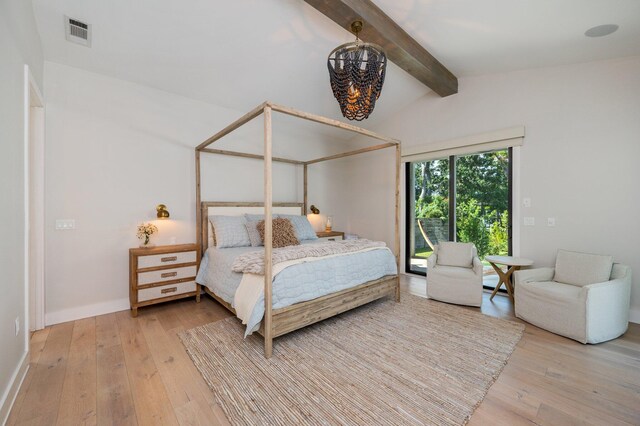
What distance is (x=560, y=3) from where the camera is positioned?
2.31m

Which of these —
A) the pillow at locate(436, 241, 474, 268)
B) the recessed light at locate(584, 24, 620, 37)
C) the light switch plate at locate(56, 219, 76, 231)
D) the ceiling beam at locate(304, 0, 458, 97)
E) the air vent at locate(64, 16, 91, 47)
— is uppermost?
the ceiling beam at locate(304, 0, 458, 97)

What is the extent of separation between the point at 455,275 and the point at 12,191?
4.08 meters

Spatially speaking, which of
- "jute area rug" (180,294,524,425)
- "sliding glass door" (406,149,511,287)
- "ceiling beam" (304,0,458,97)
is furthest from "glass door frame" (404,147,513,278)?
"ceiling beam" (304,0,458,97)

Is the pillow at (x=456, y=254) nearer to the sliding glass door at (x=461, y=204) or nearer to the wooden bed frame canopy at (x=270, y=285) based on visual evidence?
the sliding glass door at (x=461, y=204)

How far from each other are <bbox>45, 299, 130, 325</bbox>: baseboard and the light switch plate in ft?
2.82

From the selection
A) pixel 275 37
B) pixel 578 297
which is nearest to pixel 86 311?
pixel 275 37

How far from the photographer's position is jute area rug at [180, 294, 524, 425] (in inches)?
63.6

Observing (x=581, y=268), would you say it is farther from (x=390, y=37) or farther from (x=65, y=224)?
(x=65, y=224)

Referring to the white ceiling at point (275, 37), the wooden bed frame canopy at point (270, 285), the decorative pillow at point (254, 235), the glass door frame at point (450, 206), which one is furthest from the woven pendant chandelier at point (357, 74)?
the glass door frame at point (450, 206)

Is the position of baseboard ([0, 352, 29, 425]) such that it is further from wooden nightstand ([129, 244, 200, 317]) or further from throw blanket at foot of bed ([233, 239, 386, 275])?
throw blanket at foot of bed ([233, 239, 386, 275])

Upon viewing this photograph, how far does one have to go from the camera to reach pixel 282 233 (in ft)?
11.7

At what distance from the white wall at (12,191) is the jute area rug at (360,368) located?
1.06m

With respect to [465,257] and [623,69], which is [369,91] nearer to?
[465,257]

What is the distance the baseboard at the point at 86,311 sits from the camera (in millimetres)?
2811
